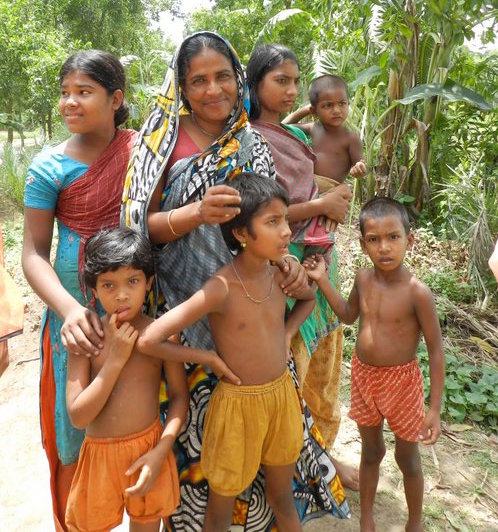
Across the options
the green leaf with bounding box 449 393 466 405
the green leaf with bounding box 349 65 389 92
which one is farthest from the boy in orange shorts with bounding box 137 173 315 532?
the green leaf with bounding box 349 65 389 92

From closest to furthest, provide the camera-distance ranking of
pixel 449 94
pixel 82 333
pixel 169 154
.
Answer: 1. pixel 82 333
2. pixel 169 154
3. pixel 449 94

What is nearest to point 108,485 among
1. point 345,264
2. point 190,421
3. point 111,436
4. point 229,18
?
point 111,436

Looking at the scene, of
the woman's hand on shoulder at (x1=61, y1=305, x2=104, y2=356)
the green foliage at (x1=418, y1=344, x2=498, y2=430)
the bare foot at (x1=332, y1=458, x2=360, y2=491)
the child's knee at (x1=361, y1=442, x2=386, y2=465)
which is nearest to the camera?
the woman's hand on shoulder at (x1=61, y1=305, x2=104, y2=356)

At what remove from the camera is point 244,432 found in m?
1.58

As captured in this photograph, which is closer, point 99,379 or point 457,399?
point 99,379

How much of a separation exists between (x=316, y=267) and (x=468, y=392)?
1.94 metres

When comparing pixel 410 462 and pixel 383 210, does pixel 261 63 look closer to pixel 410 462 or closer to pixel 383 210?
pixel 383 210

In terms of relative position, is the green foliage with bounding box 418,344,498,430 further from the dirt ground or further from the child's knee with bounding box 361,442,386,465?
the child's knee with bounding box 361,442,386,465

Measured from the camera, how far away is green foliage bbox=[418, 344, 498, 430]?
3.04 m

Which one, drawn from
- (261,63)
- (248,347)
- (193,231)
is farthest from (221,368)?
(261,63)

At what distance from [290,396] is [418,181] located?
163 inches

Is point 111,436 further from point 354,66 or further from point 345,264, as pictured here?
point 354,66

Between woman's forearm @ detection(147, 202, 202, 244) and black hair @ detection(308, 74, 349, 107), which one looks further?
black hair @ detection(308, 74, 349, 107)

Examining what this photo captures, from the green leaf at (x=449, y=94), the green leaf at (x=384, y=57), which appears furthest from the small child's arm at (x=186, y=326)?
A: the green leaf at (x=449, y=94)
